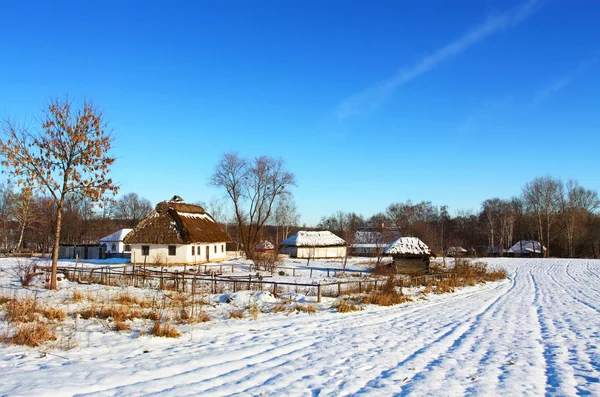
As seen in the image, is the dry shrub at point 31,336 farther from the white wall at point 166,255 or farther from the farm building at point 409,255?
the white wall at point 166,255

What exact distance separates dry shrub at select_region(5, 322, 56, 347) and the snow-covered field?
316 mm

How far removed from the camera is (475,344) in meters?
10.7

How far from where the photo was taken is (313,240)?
222 feet

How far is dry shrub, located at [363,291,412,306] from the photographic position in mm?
17359

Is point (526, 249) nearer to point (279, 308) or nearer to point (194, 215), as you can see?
point (194, 215)

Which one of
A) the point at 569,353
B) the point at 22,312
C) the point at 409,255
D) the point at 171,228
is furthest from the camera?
the point at 171,228

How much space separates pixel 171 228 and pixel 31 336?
117ft

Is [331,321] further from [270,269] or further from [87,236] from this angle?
A: [87,236]

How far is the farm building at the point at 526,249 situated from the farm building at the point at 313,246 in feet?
125

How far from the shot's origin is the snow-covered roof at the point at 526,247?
83188mm

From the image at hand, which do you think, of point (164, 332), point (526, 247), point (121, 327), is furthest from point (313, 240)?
point (164, 332)

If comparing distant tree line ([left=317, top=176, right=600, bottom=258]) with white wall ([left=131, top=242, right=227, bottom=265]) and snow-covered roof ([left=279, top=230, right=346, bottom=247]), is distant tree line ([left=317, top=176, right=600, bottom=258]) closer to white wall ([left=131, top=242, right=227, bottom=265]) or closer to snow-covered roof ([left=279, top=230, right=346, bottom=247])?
snow-covered roof ([left=279, top=230, right=346, bottom=247])

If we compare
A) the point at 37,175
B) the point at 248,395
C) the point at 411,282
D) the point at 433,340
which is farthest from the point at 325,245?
the point at 248,395

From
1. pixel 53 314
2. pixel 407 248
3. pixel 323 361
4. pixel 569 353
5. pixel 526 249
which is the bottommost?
pixel 569 353
